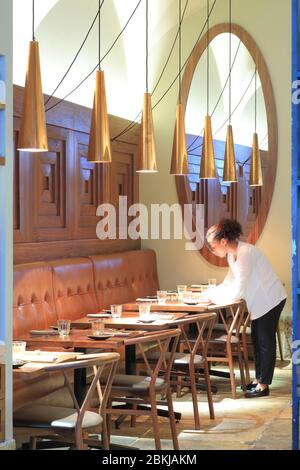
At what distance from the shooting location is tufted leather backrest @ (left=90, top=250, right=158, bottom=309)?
8000 mm

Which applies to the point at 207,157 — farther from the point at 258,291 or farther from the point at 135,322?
the point at 135,322

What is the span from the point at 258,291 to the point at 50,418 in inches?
127

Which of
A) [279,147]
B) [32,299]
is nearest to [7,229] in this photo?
[32,299]

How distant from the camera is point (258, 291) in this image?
736cm

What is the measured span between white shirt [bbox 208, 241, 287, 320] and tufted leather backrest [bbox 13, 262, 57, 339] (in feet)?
5.26

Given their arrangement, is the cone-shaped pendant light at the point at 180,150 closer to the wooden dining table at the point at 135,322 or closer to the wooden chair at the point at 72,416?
the wooden dining table at the point at 135,322

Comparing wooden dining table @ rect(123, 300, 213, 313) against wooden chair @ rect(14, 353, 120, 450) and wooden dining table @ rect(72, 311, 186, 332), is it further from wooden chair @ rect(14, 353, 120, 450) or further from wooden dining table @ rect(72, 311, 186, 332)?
wooden chair @ rect(14, 353, 120, 450)

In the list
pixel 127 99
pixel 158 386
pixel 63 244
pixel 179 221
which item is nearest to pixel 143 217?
pixel 179 221

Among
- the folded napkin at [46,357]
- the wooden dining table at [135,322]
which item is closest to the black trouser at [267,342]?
the wooden dining table at [135,322]

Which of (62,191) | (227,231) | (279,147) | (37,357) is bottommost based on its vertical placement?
(37,357)

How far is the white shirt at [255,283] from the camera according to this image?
734 cm

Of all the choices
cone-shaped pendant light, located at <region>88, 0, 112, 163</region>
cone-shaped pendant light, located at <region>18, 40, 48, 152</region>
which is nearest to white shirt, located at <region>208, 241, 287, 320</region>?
cone-shaped pendant light, located at <region>88, 0, 112, 163</region>

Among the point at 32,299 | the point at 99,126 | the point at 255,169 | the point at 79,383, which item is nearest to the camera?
the point at 79,383

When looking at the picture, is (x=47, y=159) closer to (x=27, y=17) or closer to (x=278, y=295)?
(x=27, y=17)
